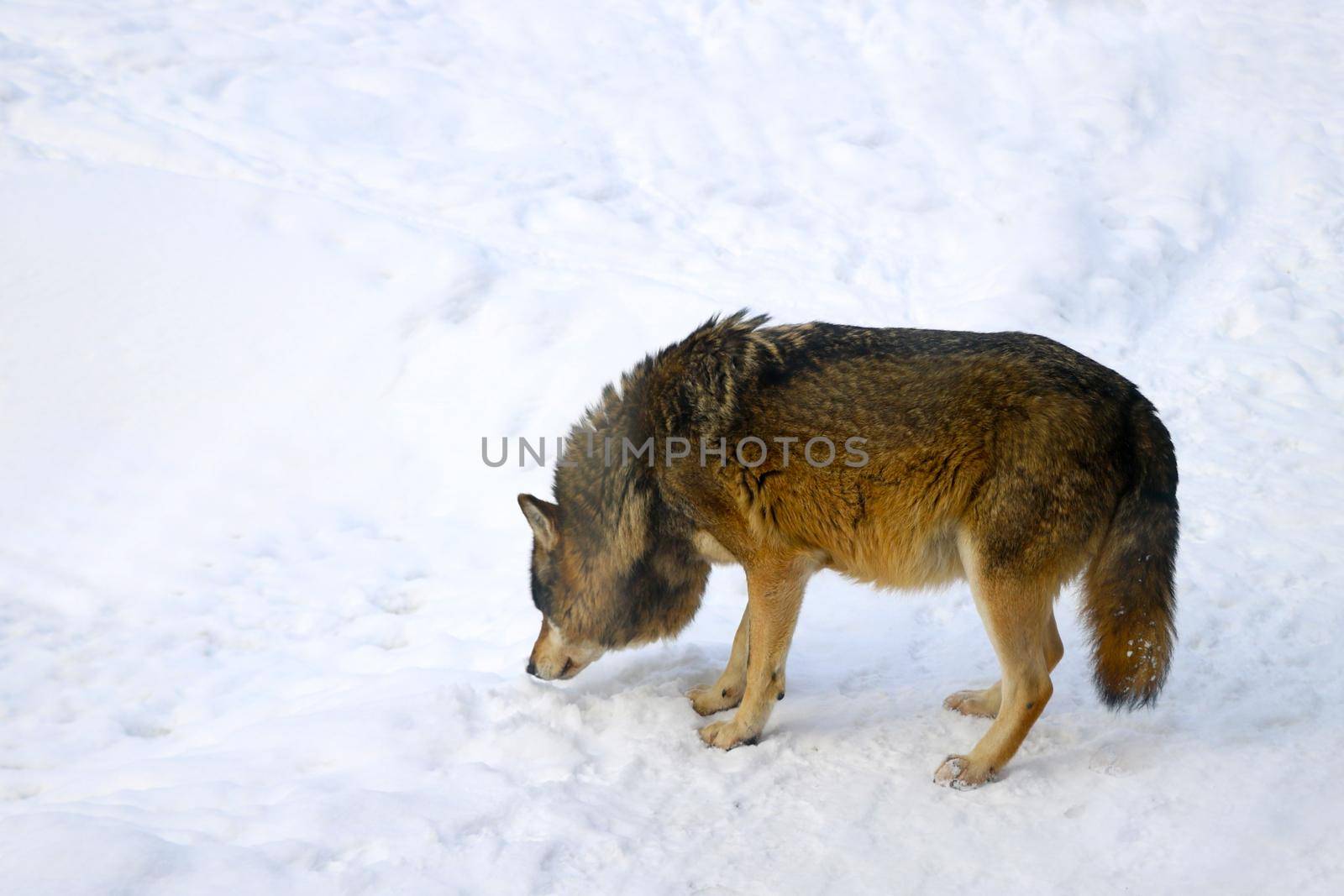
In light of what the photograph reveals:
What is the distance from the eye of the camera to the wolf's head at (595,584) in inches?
191

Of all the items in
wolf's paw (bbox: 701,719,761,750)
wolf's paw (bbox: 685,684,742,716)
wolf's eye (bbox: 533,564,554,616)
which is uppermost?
wolf's eye (bbox: 533,564,554,616)

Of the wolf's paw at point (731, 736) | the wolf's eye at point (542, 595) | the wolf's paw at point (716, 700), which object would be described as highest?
the wolf's eye at point (542, 595)

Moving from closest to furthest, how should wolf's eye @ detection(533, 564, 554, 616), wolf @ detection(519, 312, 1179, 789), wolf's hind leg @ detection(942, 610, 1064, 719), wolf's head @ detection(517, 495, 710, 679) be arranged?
1. wolf @ detection(519, 312, 1179, 789)
2. wolf's hind leg @ detection(942, 610, 1064, 719)
3. wolf's head @ detection(517, 495, 710, 679)
4. wolf's eye @ detection(533, 564, 554, 616)

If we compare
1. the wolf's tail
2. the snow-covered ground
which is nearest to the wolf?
the wolf's tail

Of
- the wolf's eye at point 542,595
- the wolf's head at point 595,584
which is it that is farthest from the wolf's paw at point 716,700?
the wolf's eye at point 542,595

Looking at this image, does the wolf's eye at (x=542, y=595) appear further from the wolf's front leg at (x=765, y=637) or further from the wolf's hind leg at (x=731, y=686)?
the wolf's front leg at (x=765, y=637)

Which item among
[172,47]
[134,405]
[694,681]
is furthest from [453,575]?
[172,47]

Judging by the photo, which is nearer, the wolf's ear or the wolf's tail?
the wolf's tail

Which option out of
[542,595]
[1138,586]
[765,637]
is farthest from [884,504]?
[542,595]

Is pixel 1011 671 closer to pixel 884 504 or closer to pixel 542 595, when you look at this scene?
pixel 884 504

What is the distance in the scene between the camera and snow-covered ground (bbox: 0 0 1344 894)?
3.94 m

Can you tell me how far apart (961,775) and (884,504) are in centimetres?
117

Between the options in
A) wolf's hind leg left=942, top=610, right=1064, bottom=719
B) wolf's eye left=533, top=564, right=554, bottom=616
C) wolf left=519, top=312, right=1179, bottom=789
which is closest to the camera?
wolf left=519, top=312, right=1179, bottom=789

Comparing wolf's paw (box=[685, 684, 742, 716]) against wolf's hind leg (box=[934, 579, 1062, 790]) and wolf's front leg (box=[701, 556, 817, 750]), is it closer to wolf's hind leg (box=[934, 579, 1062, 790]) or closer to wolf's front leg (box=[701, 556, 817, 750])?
wolf's front leg (box=[701, 556, 817, 750])
